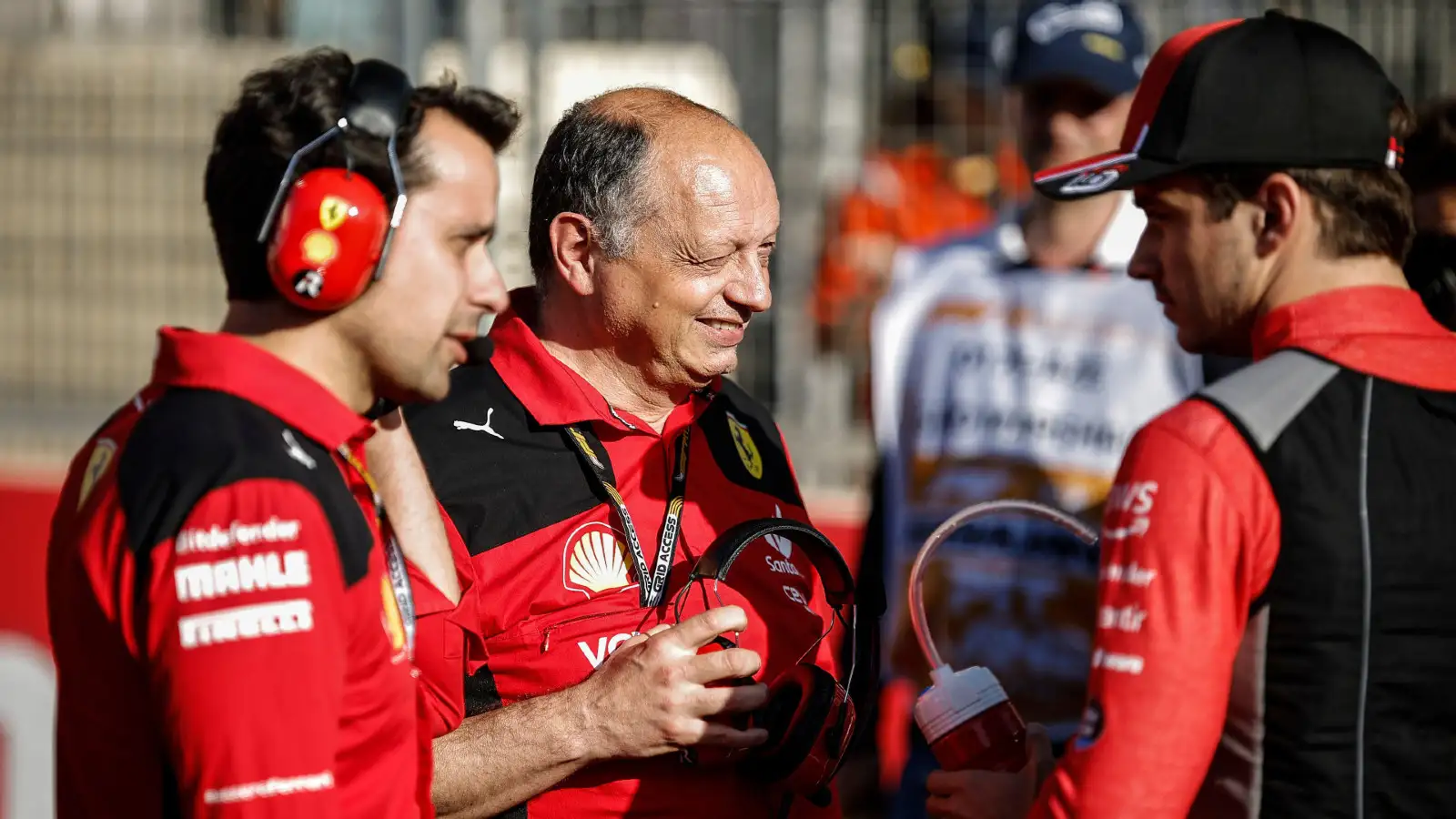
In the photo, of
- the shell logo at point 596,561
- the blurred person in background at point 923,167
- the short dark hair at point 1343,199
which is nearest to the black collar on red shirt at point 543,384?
the shell logo at point 596,561

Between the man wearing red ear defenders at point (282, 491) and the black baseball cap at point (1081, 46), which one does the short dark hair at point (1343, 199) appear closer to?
the man wearing red ear defenders at point (282, 491)

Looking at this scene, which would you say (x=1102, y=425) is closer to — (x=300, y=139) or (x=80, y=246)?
(x=300, y=139)

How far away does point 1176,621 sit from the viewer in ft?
6.62

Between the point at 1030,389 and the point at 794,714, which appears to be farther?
the point at 1030,389

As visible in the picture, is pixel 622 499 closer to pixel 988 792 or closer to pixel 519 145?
pixel 988 792

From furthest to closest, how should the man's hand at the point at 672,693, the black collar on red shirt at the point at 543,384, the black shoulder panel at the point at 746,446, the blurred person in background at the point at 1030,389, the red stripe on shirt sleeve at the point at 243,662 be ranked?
the blurred person in background at the point at 1030,389
the black shoulder panel at the point at 746,446
the black collar on red shirt at the point at 543,384
the man's hand at the point at 672,693
the red stripe on shirt sleeve at the point at 243,662

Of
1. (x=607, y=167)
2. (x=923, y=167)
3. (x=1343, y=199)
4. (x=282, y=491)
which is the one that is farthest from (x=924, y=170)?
(x=282, y=491)

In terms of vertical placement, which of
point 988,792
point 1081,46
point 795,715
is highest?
point 1081,46

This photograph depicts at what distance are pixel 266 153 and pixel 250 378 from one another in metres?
0.30

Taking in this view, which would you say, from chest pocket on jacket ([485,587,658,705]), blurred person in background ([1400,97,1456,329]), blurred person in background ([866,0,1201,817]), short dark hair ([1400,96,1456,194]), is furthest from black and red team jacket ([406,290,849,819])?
short dark hair ([1400,96,1456,194])

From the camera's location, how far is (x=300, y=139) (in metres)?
1.92

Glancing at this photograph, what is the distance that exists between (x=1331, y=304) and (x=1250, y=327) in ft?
0.47

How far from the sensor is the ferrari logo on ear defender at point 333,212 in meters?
1.86

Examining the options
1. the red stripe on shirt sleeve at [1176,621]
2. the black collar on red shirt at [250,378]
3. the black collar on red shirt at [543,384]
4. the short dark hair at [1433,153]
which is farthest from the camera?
the short dark hair at [1433,153]
